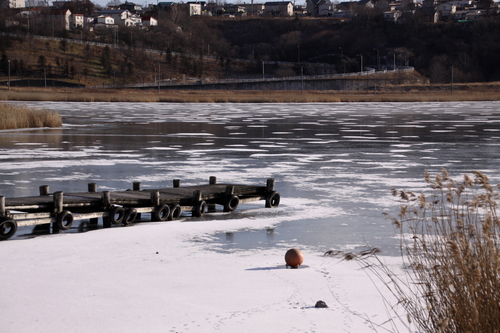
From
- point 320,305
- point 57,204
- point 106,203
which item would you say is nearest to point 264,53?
point 106,203

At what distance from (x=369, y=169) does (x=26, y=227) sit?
321 inches

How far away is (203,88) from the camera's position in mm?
120188

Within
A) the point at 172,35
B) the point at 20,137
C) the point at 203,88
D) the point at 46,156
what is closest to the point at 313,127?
the point at 20,137

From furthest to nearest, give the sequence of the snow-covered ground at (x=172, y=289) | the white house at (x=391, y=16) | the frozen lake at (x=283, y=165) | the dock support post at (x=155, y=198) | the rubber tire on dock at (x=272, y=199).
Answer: the white house at (x=391, y=16) → the rubber tire on dock at (x=272, y=199) → the dock support post at (x=155, y=198) → the frozen lake at (x=283, y=165) → the snow-covered ground at (x=172, y=289)

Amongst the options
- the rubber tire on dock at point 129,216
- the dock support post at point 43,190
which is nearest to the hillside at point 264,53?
the dock support post at point 43,190

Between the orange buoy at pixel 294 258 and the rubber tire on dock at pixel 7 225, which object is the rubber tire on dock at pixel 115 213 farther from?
the orange buoy at pixel 294 258

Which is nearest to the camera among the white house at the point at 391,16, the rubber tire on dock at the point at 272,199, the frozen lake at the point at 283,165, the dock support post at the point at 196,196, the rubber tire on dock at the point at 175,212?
the frozen lake at the point at 283,165

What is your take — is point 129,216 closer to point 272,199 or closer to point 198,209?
point 198,209

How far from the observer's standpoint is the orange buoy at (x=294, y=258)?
692 centimetres

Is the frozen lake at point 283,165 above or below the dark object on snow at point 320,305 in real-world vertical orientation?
above

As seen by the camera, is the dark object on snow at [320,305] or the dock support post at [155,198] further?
the dock support post at [155,198]

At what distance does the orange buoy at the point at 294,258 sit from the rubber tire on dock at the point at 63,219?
3.35 metres

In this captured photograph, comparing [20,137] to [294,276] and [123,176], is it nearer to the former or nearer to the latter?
[123,176]

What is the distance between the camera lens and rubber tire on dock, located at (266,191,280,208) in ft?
35.3
